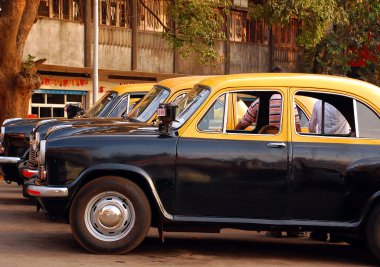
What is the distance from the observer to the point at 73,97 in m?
35.3

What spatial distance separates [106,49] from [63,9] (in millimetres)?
2664

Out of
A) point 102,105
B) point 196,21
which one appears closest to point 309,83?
point 102,105

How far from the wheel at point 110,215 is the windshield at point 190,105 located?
81 centimetres

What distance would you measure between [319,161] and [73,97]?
27.5 metres

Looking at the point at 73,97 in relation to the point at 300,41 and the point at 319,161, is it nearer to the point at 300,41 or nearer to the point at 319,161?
the point at 300,41

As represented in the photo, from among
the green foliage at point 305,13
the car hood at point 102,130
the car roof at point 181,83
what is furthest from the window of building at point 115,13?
the car hood at point 102,130

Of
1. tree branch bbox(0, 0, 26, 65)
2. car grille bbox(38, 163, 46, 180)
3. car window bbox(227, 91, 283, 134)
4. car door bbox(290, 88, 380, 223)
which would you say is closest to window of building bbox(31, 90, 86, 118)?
tree branch bbox(0, 0, 26, 65)

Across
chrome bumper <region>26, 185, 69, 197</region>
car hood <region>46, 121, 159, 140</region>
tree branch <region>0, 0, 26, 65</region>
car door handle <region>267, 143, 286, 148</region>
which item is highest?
tree branch <region>0, 0, 26, 65</region>

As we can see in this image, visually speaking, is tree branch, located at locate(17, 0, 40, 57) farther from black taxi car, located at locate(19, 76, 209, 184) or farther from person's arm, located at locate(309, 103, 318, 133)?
person's arm, located at locate(309, 103, 318, 133)

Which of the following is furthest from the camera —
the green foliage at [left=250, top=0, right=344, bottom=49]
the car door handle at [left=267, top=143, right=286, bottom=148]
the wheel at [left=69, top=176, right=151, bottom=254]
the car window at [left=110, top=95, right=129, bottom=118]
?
the green foliage at [left=250, top=0, right=344, bottom=49]

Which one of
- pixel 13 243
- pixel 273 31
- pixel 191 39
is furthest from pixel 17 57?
pixel 273 31

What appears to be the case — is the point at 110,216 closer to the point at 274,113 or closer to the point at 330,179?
the point at 274,113

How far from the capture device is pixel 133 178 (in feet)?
27.9

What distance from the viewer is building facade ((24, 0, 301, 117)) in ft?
109
